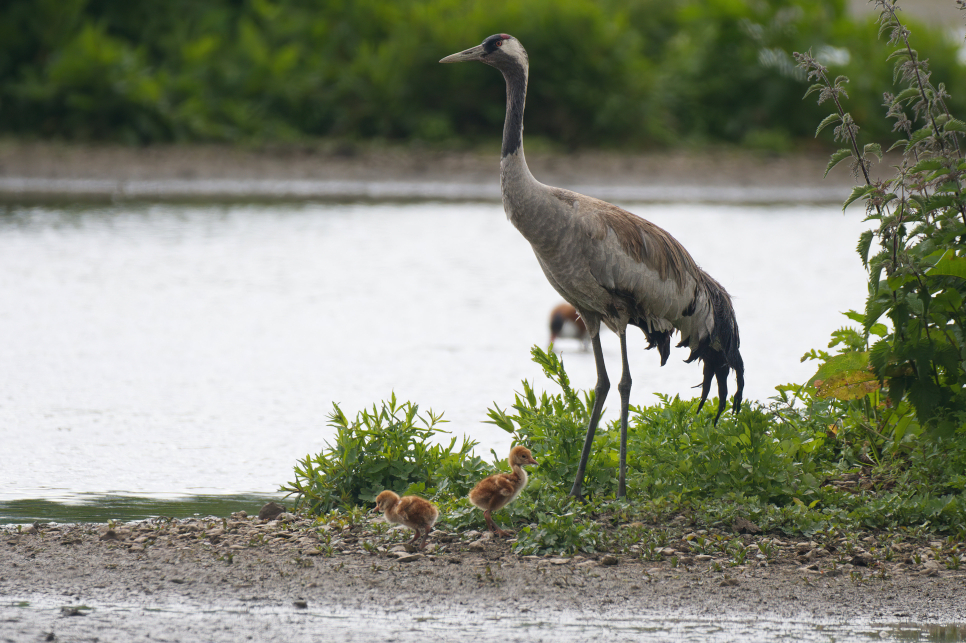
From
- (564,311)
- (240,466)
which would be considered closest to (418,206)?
(564,311)

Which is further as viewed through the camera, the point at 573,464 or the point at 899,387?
the point at 573,464

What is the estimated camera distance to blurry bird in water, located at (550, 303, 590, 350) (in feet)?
36.3

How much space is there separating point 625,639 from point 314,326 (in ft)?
24.4

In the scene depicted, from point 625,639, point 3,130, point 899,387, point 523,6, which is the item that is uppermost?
point 523,6

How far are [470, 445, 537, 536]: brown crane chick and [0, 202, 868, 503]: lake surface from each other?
5.47 ft

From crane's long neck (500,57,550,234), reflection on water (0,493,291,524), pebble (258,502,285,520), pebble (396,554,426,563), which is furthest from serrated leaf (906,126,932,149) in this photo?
reflection on water (0,493,291,524)

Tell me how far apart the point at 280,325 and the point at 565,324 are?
8.72 ft

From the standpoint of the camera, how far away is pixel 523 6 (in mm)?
22016

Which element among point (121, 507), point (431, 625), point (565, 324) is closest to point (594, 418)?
point (431, 625)

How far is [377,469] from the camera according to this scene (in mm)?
6348

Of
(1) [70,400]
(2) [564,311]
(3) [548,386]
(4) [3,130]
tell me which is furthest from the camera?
(4) [3,130]

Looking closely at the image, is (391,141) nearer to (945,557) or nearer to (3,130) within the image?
(3,130)

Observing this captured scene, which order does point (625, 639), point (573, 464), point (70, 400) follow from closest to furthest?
1. point (625, 639)
2. point (573, 464)
3. point (70, 400)

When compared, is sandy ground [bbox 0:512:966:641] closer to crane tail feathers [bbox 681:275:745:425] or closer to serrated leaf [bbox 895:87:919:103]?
crane tail feathers [bbox 681:275:745:425]
